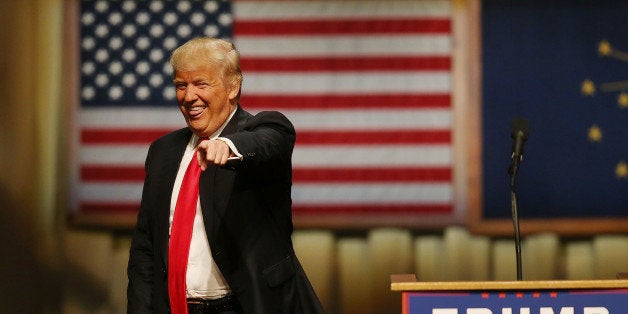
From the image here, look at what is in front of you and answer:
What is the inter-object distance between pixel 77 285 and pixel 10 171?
74 cm

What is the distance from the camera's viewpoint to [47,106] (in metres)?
5.09

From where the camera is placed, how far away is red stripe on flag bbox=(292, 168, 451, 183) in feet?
16.5

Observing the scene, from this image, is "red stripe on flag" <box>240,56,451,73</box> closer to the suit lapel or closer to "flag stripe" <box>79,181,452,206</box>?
"flag stripe" <box>79,181,452,206</box>

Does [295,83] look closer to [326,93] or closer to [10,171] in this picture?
[326,93]

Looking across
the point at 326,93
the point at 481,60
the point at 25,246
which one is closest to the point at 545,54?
the point at 481,60

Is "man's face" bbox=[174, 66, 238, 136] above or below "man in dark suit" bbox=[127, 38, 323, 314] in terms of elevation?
above

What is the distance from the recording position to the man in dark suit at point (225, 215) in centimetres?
259

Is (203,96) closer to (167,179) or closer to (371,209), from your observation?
(167,179)

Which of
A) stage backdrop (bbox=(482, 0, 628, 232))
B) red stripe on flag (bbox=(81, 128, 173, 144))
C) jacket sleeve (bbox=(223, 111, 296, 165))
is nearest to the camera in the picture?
jacket sleeve (bbox=(223, 111, 296, 165))

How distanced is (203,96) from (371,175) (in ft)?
8.19

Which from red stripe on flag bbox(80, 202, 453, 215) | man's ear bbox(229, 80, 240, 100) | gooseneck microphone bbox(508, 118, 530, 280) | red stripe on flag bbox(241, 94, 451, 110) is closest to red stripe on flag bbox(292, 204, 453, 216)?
red stripe on flag bbox(80, 202, 453, 215)

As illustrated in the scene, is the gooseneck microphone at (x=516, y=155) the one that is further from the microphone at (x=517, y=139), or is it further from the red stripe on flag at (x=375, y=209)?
the red stripe on flag at (x=375, y=209)

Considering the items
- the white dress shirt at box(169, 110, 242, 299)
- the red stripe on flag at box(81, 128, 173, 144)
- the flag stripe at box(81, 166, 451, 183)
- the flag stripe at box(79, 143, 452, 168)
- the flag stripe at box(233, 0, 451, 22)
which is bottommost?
the white dress shirt at box(169, 110, 242, 299)

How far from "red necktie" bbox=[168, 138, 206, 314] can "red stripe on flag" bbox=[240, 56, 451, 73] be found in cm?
249
